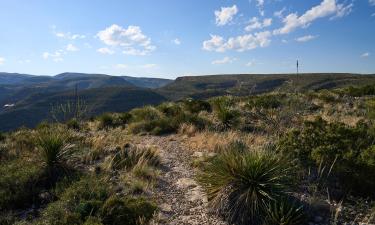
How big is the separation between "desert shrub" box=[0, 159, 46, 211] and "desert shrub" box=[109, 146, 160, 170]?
155cm

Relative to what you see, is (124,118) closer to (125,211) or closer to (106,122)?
(106,122)

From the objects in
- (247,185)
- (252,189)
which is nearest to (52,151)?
(247,185)

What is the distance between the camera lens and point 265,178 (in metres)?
5.66

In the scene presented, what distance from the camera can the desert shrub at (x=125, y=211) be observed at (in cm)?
561

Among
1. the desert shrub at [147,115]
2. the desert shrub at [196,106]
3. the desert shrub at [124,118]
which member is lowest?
the desert shrub at [124,118]

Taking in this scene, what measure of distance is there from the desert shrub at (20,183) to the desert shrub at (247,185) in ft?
11.7

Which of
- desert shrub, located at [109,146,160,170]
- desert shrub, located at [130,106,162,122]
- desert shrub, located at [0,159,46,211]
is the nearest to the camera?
desert shrub, located at [0,159,46,211]

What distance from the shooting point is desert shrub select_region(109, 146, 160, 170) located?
335 inches

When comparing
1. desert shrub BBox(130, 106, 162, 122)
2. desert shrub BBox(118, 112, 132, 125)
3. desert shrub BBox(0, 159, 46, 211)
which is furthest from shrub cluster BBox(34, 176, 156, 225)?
desert shrub BBox(118, 112, 132, 125)

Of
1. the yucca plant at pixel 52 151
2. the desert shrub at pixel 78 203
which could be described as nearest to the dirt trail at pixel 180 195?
the desert shrub at pixel 78 203

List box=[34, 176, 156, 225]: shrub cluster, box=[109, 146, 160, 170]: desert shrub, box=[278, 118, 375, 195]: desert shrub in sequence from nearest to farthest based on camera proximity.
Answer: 1. box=[34, 176, 156, 225]: shrub cluster
2. box=[278, 118, 375, 195]: desert shrub
3. box=[109, 146, 160, 170]: desert shrub

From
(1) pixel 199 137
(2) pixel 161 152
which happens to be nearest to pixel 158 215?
(2) pixel 161 152

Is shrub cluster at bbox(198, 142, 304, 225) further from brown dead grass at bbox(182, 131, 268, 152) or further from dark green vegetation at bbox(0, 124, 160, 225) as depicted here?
brown dead grass at bbox(182, 131, 268, 152)

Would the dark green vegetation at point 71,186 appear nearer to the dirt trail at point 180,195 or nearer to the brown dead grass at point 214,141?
the dirt trail at point 180,195
